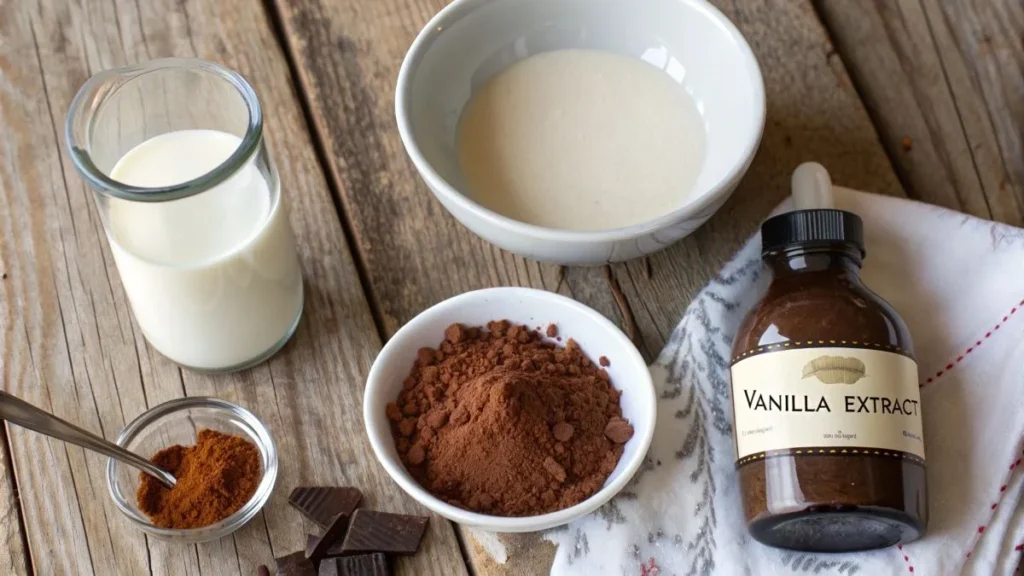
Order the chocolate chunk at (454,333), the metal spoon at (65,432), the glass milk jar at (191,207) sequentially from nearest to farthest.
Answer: the metal spoon at (65,432) < the glass milk jar at (191,207) < the chocolate chunk at (454,333)

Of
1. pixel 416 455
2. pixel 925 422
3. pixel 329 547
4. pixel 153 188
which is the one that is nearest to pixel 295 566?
pixel 329 547

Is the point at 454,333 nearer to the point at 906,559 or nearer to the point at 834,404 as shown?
the point at 834,404

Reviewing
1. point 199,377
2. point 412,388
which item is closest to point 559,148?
point 412,388

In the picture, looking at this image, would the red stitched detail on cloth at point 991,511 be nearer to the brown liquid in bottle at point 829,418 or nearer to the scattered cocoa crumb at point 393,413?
the brown liquid in bottle at point 829,418

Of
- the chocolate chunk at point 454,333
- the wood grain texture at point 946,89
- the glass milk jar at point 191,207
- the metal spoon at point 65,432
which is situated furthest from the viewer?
the wood grain texture at point 946,89

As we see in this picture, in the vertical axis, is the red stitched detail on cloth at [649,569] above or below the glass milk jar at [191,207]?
above

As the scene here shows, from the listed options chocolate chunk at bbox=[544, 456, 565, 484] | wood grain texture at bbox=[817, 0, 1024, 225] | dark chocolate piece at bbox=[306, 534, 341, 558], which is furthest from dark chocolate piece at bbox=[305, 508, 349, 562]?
wood grain texture at bbox=[817, 0, 1024, 225]

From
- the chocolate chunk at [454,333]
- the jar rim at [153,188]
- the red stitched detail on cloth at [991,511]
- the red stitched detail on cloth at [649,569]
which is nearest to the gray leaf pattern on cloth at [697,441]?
the red stitched detail on cloth at [649,569]

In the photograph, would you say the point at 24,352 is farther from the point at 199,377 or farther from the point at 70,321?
the point at 199,377
